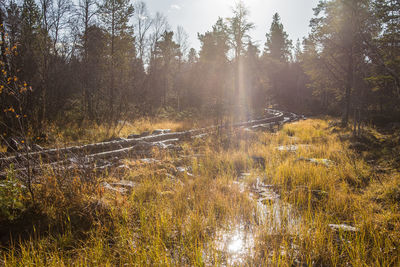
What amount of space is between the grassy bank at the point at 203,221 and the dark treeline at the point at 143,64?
1.48 meters

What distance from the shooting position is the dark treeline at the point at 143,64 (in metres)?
8.76

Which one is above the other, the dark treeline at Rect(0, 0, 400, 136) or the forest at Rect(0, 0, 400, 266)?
the dark treeline at Rect(0, 0, 400, 136)

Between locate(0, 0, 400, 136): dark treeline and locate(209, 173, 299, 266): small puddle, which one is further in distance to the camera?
locate(0, 0, 400, 136): dark treeline

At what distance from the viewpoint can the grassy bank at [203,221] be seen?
91.7 inches

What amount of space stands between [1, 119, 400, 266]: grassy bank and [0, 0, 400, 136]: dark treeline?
4.84 feet

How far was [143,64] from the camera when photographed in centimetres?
2597

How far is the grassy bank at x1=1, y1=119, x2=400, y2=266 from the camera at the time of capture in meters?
2.33

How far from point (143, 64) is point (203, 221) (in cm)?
2601

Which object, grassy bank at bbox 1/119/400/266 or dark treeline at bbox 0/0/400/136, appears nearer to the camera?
grassy bank at bbox 1/119/400/266

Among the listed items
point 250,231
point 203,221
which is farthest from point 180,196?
point 250,231

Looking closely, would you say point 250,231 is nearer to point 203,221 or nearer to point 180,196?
point 203,221

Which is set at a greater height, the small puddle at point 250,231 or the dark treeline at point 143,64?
the dark treeline at point 143,64

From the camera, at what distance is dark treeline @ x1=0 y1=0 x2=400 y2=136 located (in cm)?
876

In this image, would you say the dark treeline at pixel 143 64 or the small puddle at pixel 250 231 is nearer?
the small puddle at pixel 250 231
